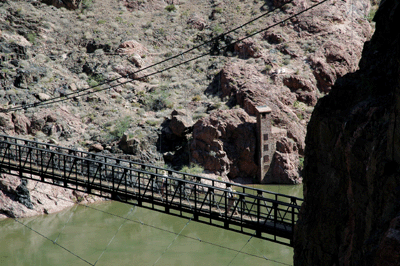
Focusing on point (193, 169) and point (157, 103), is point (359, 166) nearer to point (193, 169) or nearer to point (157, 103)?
point (193, 169)

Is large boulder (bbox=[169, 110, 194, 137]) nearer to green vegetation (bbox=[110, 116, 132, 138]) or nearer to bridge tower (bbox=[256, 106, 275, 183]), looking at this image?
green vegetation (bbox=[110, 116, 132, 138])

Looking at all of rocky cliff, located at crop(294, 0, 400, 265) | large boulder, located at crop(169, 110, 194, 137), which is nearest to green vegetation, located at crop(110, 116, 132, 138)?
large boulder, located at crop(169, 110, 194, 137)

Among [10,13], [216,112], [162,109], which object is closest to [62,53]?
[10,13]

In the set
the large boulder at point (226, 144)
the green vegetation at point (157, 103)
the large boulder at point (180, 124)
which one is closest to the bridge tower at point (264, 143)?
the large boulder at point (226, 144)

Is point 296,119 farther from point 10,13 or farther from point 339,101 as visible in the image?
point 10,13

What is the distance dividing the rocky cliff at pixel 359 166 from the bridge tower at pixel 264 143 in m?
16.8

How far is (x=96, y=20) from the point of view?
1613 inches

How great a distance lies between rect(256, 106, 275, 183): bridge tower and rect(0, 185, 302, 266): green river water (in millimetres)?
6909

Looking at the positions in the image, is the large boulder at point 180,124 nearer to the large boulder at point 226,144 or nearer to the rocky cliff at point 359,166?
the large boulder at point 226,144

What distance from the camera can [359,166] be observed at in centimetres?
823

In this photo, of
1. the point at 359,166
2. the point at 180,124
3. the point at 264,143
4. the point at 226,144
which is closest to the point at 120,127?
the point at 180,124

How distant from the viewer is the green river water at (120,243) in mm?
18656

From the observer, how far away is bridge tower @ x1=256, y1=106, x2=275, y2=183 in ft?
90.7

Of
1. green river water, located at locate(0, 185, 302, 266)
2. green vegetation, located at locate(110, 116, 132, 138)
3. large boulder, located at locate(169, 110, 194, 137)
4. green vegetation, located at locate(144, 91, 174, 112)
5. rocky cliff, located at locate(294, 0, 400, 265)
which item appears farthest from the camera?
green vegetation, located at locate(144, 91, 174, 112)
